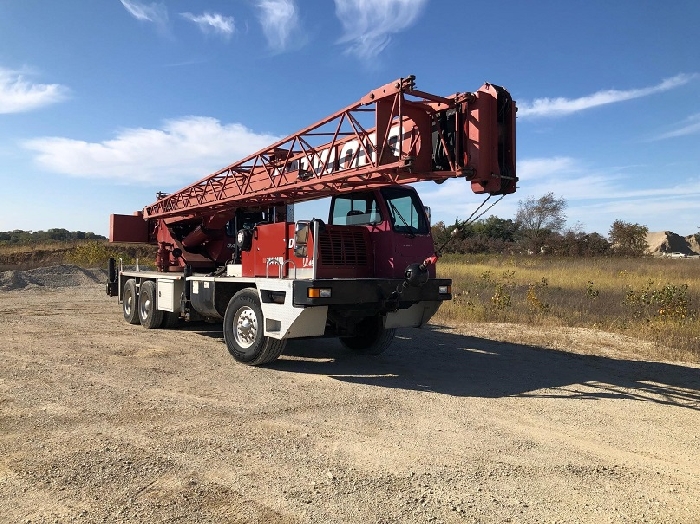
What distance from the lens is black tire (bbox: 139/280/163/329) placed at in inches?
475

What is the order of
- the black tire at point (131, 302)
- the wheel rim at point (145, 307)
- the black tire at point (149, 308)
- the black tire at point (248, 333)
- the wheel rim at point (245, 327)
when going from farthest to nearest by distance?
the black tire at point (131, 302) → the wheel rim at point (145, 307) → the black tire at point (149, 308) → the wheel rim at point (245, 327) → the black tire at point (248, 333)

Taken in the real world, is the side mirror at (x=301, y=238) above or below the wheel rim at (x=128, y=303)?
above

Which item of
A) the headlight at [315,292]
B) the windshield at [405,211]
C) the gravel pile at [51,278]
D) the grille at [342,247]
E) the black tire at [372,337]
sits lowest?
the black tire at [372,337]

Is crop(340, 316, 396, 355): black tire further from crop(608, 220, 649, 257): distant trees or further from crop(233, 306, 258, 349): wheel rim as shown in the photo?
crop(608, 220, 649, 257): distant trees

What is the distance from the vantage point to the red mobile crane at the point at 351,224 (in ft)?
22.3

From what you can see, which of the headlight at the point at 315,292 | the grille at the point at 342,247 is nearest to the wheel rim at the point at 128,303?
the grille at the point at 342,247

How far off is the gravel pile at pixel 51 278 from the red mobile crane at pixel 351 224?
1630 centimetres

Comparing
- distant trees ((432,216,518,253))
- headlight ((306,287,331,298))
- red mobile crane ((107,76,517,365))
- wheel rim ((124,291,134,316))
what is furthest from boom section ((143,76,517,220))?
distant trees ((432,216,518,253))

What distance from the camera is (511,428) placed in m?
5.44

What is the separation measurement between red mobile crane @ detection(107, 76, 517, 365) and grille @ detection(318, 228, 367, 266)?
17mm

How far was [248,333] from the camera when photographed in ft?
27.4

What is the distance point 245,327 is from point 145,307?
5180mm

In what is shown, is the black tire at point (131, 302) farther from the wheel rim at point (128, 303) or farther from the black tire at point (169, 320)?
the black tire at point (169, 320)

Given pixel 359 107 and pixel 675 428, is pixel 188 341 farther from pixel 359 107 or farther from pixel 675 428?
pixel 675 428
